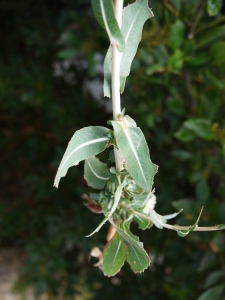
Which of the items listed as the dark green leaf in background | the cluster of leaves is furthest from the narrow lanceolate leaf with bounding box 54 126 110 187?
the dark green leaf in background

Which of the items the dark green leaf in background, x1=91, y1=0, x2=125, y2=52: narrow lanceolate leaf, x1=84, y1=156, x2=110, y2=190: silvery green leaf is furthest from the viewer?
the dark green leaf in background

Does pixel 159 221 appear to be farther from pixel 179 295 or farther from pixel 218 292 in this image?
pixel 179 295

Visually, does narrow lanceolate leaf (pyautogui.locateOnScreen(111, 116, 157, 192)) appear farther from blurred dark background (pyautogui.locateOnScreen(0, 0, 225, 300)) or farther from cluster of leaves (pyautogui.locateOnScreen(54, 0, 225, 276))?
blurred dark background (pyautogui.locateOnScreen(0, 0, 225, 300))

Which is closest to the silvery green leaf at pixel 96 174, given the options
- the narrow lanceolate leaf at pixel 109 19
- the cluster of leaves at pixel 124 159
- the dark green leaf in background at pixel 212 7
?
the cluster of leaves at pixel 124 159

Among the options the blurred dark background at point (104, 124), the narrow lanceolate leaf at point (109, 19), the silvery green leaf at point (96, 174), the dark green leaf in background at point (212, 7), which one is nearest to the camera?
the narrow lanceolate leaf at point (109, 19)

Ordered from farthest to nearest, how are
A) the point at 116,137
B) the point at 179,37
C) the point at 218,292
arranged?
the point at 218,292 → the point at 179,37 → the point at 116,137

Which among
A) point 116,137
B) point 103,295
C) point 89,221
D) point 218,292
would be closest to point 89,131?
point 116,137

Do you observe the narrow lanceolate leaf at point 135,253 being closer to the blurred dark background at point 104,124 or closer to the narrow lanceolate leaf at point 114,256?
the narrow lanceolate leaf at point 114,256
